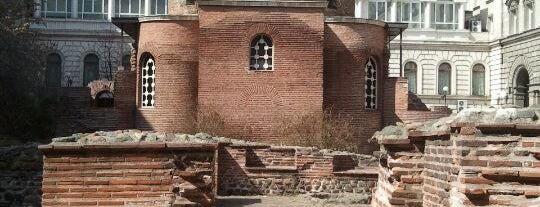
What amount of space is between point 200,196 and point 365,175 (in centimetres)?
988

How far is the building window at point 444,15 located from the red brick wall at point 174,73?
105 ft

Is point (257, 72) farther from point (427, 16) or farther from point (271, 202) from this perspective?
point (427, 16)

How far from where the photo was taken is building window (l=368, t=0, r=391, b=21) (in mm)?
52531

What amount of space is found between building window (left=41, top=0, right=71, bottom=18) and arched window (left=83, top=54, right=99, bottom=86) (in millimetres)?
3398

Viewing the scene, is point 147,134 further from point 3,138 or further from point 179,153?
point 3,138

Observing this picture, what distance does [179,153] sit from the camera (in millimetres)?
8188

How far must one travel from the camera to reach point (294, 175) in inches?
698

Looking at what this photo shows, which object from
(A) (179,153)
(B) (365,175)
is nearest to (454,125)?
(A) (179,153)

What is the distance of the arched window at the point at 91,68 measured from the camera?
154ft

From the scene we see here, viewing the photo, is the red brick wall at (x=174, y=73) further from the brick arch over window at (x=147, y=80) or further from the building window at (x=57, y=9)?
the building window at (x=57, y=9)

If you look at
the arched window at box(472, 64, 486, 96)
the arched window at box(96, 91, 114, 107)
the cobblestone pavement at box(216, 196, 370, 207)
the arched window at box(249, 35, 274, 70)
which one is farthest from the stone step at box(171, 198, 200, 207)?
the arched window at box(472, 64, 486, 96)

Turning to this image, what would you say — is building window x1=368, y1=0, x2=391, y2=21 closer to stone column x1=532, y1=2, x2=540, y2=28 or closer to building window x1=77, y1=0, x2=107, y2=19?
stone column x1=532, y1=2, x2=540, y2=28

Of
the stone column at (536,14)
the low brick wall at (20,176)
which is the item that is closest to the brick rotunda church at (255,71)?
the low brick wall at (20,176)

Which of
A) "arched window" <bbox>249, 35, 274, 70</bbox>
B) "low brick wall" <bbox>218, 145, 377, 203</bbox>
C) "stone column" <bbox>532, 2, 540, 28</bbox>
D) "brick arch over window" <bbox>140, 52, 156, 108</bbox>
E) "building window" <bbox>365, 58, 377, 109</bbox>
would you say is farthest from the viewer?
"stone column" <bbox>532, 2, 540, 28</bbox>
